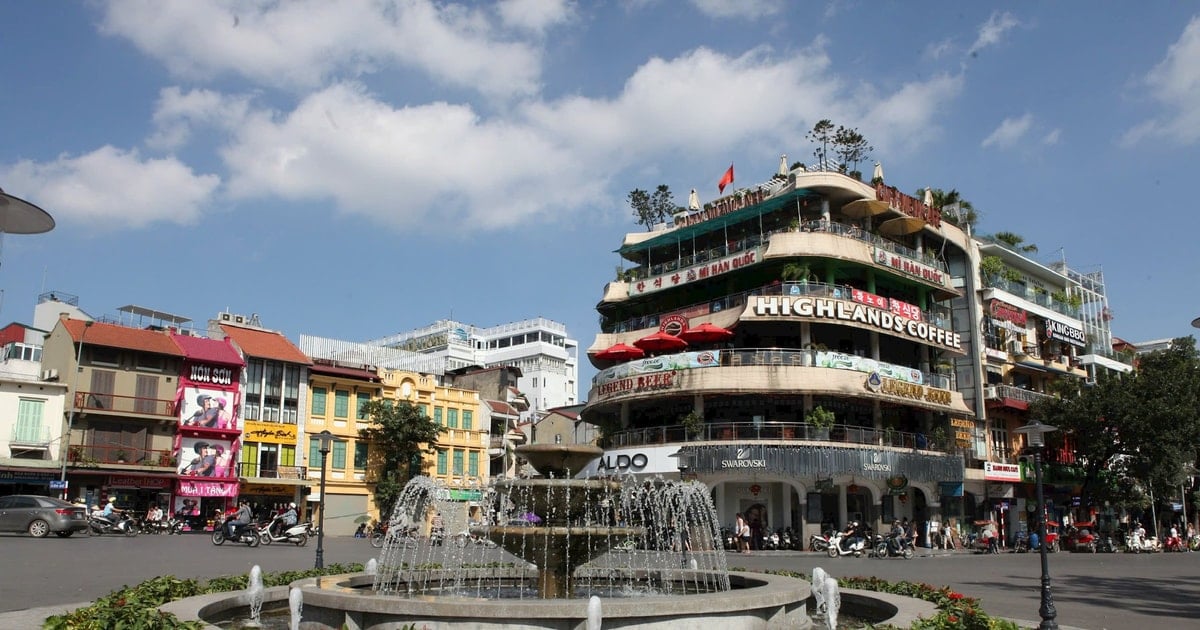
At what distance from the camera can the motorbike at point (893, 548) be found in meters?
33.3

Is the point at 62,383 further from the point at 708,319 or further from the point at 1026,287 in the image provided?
the point at 1026,287

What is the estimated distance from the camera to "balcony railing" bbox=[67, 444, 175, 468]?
4281cm

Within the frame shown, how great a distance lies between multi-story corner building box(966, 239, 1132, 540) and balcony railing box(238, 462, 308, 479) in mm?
35566

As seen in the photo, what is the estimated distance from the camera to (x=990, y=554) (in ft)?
128

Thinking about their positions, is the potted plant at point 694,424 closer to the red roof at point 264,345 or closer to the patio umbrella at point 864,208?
the patio umbrella at point 864,208

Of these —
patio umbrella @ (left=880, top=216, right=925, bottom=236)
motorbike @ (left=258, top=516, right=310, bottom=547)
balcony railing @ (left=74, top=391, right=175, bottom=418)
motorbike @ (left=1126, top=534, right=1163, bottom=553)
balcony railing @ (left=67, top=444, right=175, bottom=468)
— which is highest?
patio umbrella @ (left=880, top=216, right=925, bottom=236)

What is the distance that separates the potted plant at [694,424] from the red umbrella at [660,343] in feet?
12.1

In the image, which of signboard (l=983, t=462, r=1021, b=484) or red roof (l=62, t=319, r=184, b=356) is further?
signboard (l=983, t=462, r=1021, b=484)

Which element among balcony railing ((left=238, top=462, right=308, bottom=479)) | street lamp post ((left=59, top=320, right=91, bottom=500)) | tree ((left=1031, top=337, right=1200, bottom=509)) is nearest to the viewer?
street lamp post ((left=59, top=320, right=91, bottom=500))

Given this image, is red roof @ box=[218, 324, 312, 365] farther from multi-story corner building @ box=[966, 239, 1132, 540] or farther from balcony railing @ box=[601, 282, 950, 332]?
Result: multi-story corner building @ box=[966, 239, 1132, 540]

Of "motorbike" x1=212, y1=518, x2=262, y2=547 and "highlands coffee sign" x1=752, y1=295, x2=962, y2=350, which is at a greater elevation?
"highlands coffee sign" x1=752, y1=295, x2=962, y2=350

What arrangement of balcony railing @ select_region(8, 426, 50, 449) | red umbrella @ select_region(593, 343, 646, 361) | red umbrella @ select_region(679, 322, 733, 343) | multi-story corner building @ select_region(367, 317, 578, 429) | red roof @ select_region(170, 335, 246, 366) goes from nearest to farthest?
1. red umbrella @ select_region(679, 322, 733, 343)
2. balcony railing @ select_region(8, 426, 50, 449)
3. red umbrella @ select_region(593, 343, 646, 361)
4. red roof @ select_region(170, 335, 246, 366)
5. multi-story corner building @ select_region(367, 317, 578, 429)

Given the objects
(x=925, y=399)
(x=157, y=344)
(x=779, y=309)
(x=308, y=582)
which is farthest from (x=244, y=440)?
(x=308, y=582)

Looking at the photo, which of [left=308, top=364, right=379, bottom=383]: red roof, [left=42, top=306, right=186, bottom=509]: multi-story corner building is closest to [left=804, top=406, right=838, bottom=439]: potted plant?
[left=308, top=364, right=379, bottom=383]: red roof
